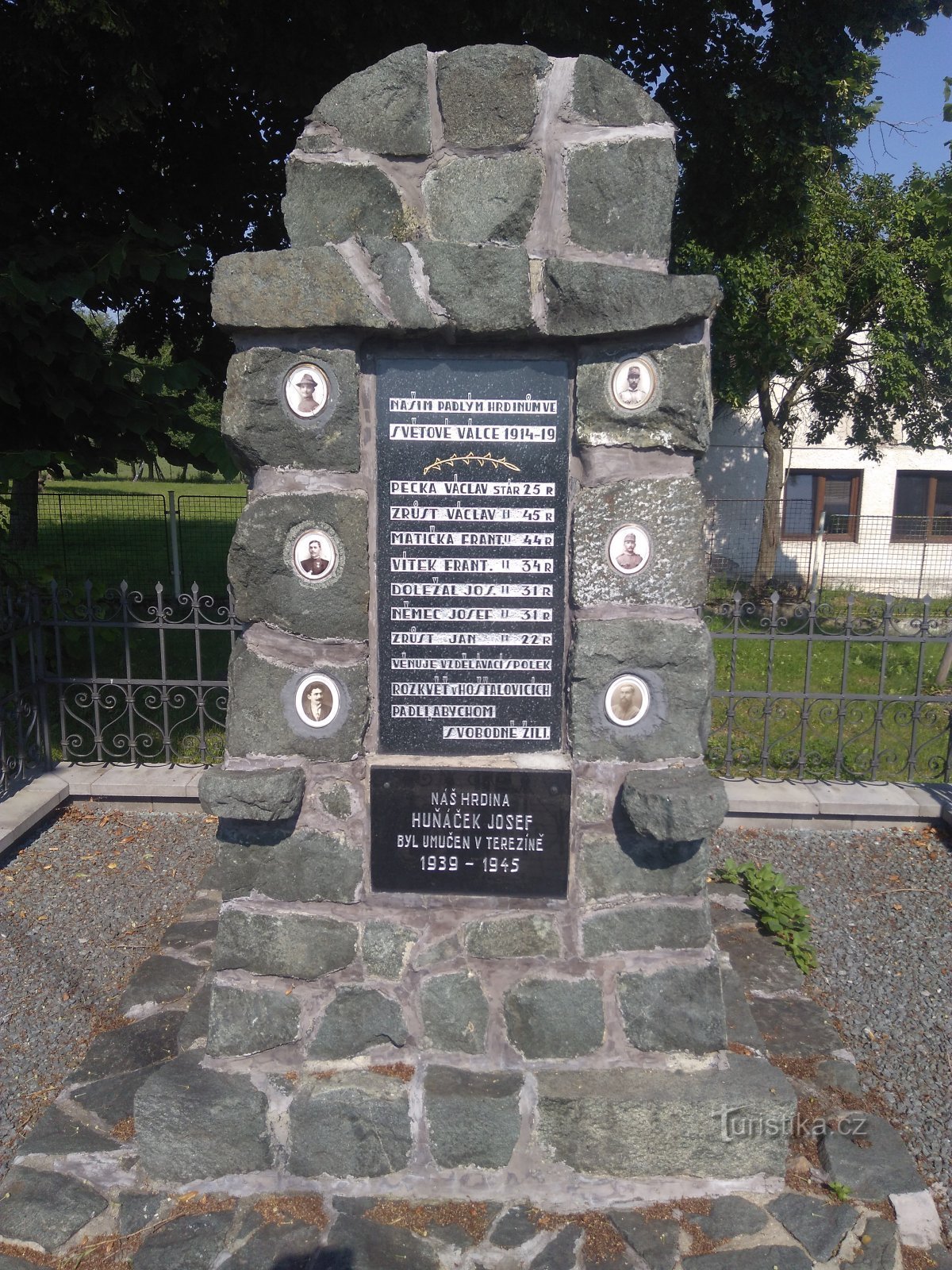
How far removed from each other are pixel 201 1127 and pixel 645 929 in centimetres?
142

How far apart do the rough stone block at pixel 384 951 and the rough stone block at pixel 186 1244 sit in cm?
77

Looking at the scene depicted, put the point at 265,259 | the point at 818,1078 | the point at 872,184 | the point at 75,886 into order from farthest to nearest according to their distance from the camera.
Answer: the point at 872,184
the point at 75,886
the point at 818,1078
the point at 265,259

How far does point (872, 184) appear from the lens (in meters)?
13.4

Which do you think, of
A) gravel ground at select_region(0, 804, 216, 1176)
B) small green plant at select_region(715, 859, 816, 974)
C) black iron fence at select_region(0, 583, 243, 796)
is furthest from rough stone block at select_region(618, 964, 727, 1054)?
black iron fence at select_region(0, 583, 243, 796)

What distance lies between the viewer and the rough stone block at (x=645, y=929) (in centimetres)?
273

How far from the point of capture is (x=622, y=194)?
248 centimetres

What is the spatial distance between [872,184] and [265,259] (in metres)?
13.8

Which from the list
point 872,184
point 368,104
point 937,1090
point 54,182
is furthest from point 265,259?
point 872,184

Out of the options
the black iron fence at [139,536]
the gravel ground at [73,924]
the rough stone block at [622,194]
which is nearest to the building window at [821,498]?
the black iron fence at [139,536]

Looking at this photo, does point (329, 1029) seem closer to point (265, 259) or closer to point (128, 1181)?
point (128, 1181)

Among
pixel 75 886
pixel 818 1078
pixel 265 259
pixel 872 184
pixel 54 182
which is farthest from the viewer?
pixel 872 184

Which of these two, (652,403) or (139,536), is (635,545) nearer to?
(652,403)

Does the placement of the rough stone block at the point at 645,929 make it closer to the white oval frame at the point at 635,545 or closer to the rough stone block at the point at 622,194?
the white oval frame at the point at 635,545

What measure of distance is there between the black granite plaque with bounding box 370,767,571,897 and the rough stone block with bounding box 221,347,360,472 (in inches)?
37.6
